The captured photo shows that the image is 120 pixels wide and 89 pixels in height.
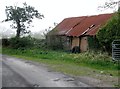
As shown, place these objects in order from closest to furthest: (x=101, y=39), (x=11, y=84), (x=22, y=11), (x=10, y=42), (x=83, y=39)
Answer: (x=11, y=84), (x=101, y=39), (x=83, y=39), (x=10, y=42), (x=22, y=11)

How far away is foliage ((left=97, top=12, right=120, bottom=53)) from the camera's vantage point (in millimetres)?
25047

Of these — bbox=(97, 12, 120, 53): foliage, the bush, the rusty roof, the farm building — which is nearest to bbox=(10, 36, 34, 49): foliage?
the farm building

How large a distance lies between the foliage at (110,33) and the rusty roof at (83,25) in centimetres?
665

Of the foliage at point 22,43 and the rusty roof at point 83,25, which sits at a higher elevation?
the rusty roof at point 83,25

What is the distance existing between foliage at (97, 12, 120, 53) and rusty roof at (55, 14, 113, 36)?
6.65 metres

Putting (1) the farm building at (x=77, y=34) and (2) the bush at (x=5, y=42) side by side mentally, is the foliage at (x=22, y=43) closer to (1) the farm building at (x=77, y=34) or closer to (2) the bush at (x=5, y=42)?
(1) the farm building at (x=77, y=34)

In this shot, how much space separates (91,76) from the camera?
15391 millimetres

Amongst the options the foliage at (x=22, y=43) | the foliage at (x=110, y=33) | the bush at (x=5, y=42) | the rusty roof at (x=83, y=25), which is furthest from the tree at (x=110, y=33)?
the bush at (x=5, y=42)

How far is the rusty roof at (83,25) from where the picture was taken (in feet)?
123

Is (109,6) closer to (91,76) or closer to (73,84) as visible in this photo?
(91,76)

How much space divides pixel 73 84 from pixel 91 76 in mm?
2855

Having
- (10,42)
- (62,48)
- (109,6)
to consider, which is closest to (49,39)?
(62,48)

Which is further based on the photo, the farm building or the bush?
the bush

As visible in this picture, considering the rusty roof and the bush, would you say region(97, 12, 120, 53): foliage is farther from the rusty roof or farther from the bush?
the bush
